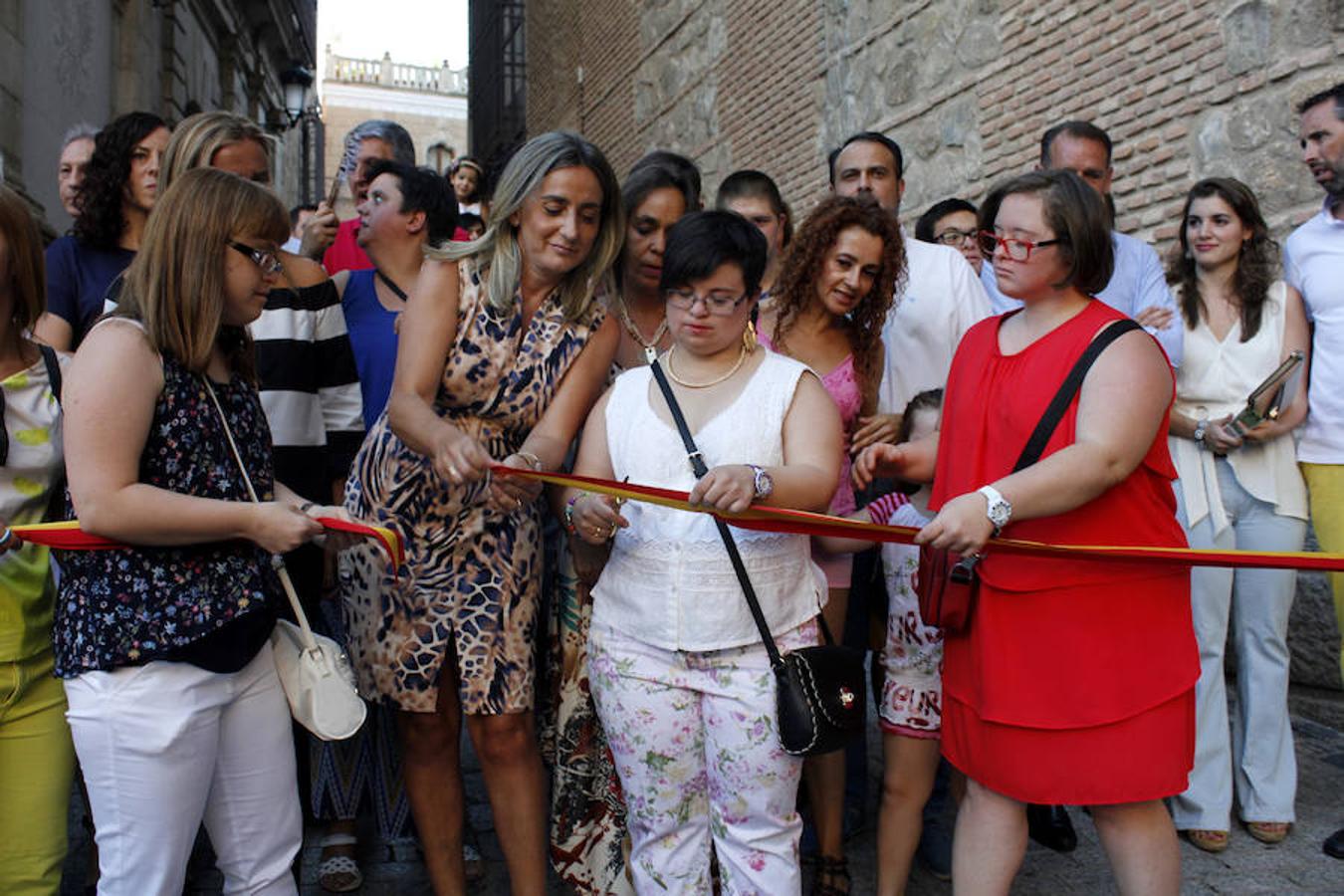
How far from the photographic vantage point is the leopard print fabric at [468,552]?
2979 millimetres

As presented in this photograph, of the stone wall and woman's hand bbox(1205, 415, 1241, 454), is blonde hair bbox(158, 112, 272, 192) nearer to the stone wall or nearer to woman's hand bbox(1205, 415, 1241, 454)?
woman's hand bbox(1205, 415, 1241, 454)

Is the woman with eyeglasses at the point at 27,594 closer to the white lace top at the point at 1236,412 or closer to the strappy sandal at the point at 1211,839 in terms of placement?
the strappy sandal at the point at 1211,839

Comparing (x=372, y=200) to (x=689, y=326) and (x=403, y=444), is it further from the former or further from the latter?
(x=689, y=326)

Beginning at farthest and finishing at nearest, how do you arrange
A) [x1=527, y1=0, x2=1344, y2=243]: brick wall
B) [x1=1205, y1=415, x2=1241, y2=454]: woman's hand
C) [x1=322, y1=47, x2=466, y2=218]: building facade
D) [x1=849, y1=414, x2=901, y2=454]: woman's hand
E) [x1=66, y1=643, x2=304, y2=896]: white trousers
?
1. [x1=322, y1=47, x2=466, y2=218]: building facade
2. [x1=527, y1=0, x2=1344, y2=243]: brick wall
3. [x1=1205, y1=415, x2=1241, y2=454]: woman's hand
4. [x1=849, y1=414, x2=901, y2=454]: woman's hand
5. [x1=66, y1=643, x2=304, y2=896]: white trousers

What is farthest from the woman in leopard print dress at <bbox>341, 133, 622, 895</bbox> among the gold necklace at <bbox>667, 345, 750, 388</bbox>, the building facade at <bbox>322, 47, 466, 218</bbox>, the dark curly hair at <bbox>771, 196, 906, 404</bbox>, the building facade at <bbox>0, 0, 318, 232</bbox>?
the building facade at <bbox>322, 47, 466, 218</bbox>

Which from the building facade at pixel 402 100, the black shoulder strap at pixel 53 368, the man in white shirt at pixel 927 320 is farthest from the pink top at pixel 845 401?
the building facade at pixel 402 100

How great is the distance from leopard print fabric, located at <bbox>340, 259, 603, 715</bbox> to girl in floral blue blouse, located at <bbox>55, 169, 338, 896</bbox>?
19.4 inches

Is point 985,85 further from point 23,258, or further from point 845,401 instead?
point 23,258

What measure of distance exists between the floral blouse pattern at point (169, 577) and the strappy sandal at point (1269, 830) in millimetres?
3522

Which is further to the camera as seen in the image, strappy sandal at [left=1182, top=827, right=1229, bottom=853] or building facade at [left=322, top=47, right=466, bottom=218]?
building facade at [left=322, top=47, right=466, bottom=218]

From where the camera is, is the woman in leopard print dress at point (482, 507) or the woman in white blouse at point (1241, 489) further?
the woman in white blouse at point (1241, 489)

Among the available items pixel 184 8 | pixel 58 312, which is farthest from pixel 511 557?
pixel 184 8

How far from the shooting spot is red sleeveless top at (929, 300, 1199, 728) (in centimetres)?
255

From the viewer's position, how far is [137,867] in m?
2.26
